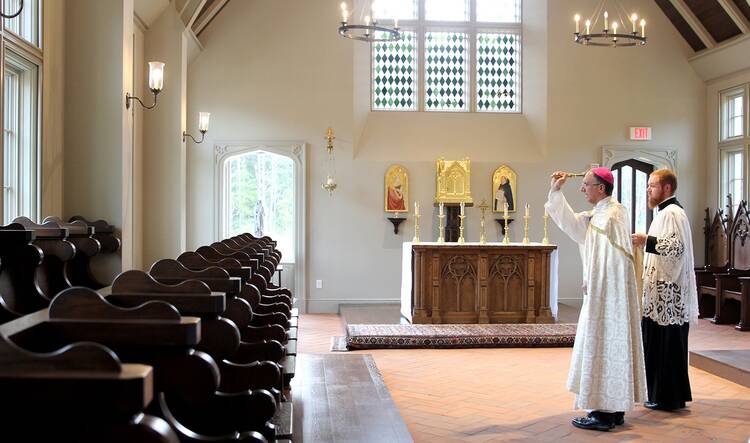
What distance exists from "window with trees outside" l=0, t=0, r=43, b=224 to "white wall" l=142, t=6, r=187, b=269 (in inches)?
144

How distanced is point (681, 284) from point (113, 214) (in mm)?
4255

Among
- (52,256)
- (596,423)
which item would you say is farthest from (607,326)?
(52,256)

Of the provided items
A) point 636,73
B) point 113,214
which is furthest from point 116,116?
point 636,73

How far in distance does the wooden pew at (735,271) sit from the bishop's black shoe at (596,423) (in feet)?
19.7

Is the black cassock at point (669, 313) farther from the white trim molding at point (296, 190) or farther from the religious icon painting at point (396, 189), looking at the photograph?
the white trim molding at point (296, 190)

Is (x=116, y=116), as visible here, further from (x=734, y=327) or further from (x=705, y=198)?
(x=705, y=198)

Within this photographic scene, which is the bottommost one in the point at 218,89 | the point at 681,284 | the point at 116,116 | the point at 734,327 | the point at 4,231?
the point at 734,327

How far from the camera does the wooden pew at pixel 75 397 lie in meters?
1.36

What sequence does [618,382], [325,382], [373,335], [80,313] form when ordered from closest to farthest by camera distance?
1. [80,313]
2. [618,382]
3. [325,382]
4. [373,335]

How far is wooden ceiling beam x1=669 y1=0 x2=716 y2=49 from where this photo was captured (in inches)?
477

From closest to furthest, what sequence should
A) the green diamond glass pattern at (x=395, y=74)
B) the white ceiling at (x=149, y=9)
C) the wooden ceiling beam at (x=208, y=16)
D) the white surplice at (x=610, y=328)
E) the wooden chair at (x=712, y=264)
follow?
the white surplice at (x=610, y=328) < the white ceiling at (x=149, y=9) < the wooden ceiling beam at (x=208, y=16) < the wooden chair at (x=712, y=264) < the green diamond glass pattern at (x=395, y=74)

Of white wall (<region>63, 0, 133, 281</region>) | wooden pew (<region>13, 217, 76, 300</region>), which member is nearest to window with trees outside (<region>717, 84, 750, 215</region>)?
white wall (<region>63, 0, 133, 281</region>)

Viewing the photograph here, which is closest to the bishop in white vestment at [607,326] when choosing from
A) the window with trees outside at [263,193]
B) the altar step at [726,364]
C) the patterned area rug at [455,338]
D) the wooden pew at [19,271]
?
the altar step at [726,364]

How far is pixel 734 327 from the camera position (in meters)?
10.4
